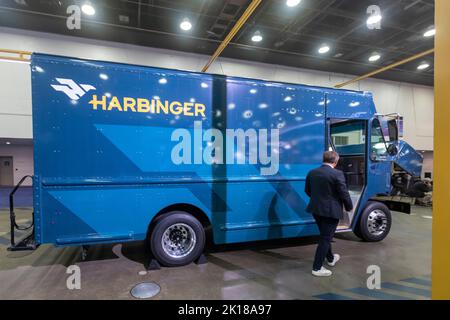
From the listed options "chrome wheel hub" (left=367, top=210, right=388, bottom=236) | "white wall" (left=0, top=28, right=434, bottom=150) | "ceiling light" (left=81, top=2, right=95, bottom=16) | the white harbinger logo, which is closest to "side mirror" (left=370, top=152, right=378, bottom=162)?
"chrome wheel hub" (left=367, top=210, right=388, bottom=236)

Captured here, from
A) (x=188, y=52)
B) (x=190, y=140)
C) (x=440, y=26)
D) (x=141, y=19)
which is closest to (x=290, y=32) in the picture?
(x=188, y=52)

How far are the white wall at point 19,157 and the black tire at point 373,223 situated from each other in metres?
19.8

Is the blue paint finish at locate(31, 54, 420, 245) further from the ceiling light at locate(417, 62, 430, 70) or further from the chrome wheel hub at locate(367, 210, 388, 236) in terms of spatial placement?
the ceiling light at locate(417, 62, 430, 70)

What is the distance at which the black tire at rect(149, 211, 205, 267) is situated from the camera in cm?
380

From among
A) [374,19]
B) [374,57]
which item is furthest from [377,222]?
[374,57]

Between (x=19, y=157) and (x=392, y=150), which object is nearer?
(x=392, y=150)

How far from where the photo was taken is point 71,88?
136 inches

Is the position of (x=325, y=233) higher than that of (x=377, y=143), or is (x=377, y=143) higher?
(x=377, y=143)

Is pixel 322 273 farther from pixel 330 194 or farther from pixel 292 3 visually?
pixel 292 3

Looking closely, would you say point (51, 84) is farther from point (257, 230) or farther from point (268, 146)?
point (257, 230)

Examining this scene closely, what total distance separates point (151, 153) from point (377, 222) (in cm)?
494

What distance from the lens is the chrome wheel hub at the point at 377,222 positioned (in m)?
5.20

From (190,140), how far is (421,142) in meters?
17.6

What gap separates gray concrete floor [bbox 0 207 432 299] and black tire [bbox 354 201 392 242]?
0.17 metres
